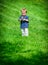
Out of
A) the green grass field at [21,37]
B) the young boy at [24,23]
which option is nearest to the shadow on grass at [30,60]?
the green grass field at [21,37]

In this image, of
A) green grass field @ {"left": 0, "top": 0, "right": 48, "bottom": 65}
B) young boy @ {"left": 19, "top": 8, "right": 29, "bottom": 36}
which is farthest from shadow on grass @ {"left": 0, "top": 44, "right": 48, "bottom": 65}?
young boy @ {"left": 19, "top": 8, "right": 29, "bottom": 36}

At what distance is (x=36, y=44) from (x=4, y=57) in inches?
36.0

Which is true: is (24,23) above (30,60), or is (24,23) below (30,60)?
above

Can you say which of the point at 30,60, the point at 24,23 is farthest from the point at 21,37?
the point at 30,60

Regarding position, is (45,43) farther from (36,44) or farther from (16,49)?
(16,49)

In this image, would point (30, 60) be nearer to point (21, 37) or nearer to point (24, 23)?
point (21, 37)

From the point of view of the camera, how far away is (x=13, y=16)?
7.79 m

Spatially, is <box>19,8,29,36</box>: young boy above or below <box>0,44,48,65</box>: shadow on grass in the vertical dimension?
above

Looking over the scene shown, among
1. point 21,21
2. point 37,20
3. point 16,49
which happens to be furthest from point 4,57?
point 37,20

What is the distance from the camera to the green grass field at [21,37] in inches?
236

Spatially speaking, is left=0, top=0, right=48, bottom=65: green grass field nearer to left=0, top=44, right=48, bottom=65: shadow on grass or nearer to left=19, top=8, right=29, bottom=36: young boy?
left=0, top=44, right=48, bottom=65: shadow on grass

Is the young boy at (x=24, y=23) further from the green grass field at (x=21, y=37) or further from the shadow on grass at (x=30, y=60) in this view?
the shadow on grass at (x=30, y=60)

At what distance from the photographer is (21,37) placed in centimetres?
696

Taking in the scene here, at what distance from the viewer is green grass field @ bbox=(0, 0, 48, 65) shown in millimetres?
5996
